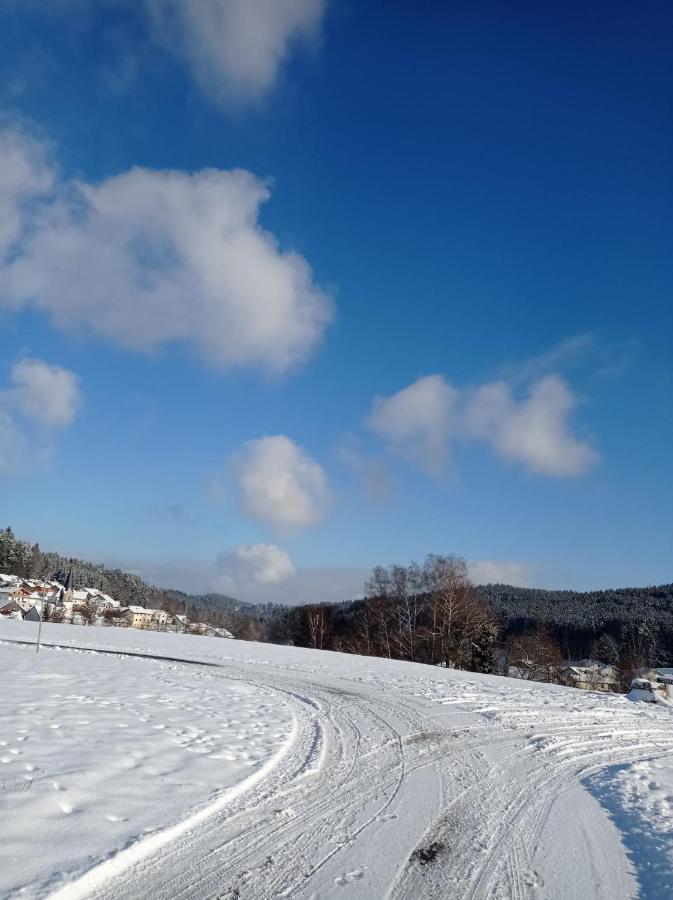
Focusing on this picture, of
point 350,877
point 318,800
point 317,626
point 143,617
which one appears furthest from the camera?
point 143,617

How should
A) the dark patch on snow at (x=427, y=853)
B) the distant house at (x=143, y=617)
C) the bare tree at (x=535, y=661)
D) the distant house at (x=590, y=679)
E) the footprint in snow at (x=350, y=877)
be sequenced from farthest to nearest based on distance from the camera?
1. the distant house at (x=143, y=617)
2. the distant house at (x=590, y=679)
3. the bare tree at (x=535, y=661)
4. the dark patch on snow at (x=427, y=853)
5. the footprint in snow at (x=350, y=877)

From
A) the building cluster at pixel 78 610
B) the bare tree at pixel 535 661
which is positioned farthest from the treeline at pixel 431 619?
the building cluster at pixel 78 610

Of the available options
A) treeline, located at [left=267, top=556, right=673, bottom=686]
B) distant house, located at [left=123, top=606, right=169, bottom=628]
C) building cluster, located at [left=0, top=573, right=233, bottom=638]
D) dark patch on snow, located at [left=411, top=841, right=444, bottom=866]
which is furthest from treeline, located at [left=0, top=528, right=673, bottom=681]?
dark patch on snow, located at [left=411, top=841, right=444, bottom=866]

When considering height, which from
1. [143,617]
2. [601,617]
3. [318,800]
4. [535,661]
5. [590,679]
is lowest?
[143,617]

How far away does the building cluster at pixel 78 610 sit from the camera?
247 ft

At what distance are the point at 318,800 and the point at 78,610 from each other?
3425 inches

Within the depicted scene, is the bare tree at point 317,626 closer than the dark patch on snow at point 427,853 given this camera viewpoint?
No

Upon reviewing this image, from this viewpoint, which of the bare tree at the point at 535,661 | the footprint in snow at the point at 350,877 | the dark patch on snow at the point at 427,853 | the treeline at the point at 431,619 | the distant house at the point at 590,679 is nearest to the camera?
the footprint in snow at the point at 350,877

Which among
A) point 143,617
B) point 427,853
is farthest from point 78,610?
point 427,853

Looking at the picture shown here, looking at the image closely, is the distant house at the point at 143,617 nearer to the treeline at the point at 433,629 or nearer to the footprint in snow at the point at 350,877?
the treeline at the point at 433,629

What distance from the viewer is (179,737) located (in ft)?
26.6

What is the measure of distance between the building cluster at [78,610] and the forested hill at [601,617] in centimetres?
5807

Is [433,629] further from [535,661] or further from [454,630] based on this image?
[535,661]

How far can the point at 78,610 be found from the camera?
80312 millimetres
